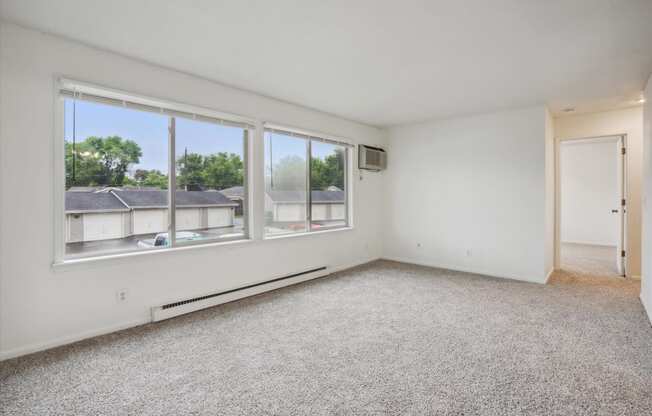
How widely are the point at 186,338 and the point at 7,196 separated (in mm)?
1688

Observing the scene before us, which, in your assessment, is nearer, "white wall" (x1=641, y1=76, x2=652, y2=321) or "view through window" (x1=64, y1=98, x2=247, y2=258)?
"view through window" (x1=64, y1=98, x2=247, y2=258)

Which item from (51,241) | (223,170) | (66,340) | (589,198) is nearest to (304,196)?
(223,170)

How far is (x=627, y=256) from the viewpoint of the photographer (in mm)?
4637

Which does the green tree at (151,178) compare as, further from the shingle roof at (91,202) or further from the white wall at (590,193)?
the white wall at (590,193)

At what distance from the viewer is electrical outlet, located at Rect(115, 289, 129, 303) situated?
2.84 meters

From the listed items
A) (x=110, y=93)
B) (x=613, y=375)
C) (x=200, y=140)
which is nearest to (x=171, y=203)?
(x=200, y=140)

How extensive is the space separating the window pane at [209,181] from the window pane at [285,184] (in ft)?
1.24

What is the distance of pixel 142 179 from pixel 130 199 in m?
0.22

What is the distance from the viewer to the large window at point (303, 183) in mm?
4246

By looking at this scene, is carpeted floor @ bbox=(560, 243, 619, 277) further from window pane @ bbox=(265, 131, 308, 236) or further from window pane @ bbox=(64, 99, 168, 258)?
window pane @ bbox=(64, 99, 168, 258)

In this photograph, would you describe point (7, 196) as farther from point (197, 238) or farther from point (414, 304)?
point (414, 304)

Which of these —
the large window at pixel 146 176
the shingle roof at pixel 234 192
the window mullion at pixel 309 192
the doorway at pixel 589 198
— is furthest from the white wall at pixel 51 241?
the doorway at pixel 589 198

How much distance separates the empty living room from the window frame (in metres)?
0.02

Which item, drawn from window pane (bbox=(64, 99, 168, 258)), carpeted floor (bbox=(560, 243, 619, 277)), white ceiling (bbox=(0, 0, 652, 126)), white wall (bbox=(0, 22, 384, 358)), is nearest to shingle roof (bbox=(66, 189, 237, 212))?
window pane (bbox=(64, 99, 168, 258))
